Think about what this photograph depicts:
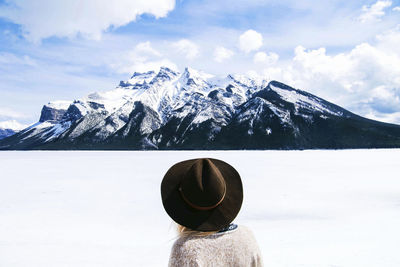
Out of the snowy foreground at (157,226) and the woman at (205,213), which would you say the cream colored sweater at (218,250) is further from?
the snowy foreground at (157,226)

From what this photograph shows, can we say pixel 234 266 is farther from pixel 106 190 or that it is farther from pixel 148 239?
pixel 106 190

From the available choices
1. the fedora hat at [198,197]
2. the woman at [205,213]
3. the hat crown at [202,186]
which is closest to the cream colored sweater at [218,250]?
the woman at [205,213]

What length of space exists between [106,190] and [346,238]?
1748 centimetres

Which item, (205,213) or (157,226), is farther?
(157,226)

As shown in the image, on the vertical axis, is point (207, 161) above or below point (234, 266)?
above

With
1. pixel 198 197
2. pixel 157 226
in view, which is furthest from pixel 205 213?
pixel 157 226

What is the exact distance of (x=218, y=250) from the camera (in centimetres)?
240

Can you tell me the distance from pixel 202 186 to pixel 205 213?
0.21 metres

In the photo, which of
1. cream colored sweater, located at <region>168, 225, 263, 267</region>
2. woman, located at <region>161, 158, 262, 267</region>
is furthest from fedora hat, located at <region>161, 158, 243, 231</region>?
cream colored sweater, located at <region>168, 225, 263, 267</region>

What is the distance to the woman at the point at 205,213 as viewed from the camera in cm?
225

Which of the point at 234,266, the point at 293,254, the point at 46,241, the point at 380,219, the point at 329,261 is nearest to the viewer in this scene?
the point at 234,266

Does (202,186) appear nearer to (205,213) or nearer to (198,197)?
(198,197)

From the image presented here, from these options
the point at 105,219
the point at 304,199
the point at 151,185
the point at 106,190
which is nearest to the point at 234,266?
the point at 105,219

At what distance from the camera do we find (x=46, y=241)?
1140 centimetres
